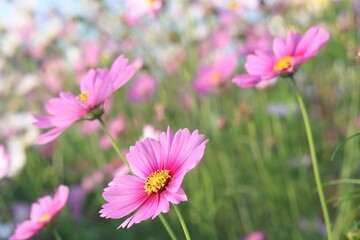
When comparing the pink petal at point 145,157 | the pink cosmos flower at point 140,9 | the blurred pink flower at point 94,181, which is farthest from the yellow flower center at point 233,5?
the pink petal at point 145,157

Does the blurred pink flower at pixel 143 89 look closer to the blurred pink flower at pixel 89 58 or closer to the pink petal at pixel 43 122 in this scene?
the blurred pink flower at pixel 89 58

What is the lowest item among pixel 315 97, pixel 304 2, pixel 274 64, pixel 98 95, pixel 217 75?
pixel 315 97

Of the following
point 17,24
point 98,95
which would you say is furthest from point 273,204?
point 17,24

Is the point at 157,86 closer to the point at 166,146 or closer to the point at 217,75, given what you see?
the point at 217,75

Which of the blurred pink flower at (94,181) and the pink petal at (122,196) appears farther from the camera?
the blurred pink flower at (94,181)

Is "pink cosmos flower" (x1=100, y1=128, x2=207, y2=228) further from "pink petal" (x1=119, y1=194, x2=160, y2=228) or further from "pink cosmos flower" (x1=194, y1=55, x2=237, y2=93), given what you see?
"pink cosmos flower" (x1=194, y1=55, x2=237, y2=93)

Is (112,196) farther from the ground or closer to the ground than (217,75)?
farther from the ground

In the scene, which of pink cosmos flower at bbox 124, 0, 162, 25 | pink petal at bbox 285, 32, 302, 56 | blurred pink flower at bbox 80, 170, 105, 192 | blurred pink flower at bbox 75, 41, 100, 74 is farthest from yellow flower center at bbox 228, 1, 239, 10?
pink petal at bbox 285, 32, 302, 56
